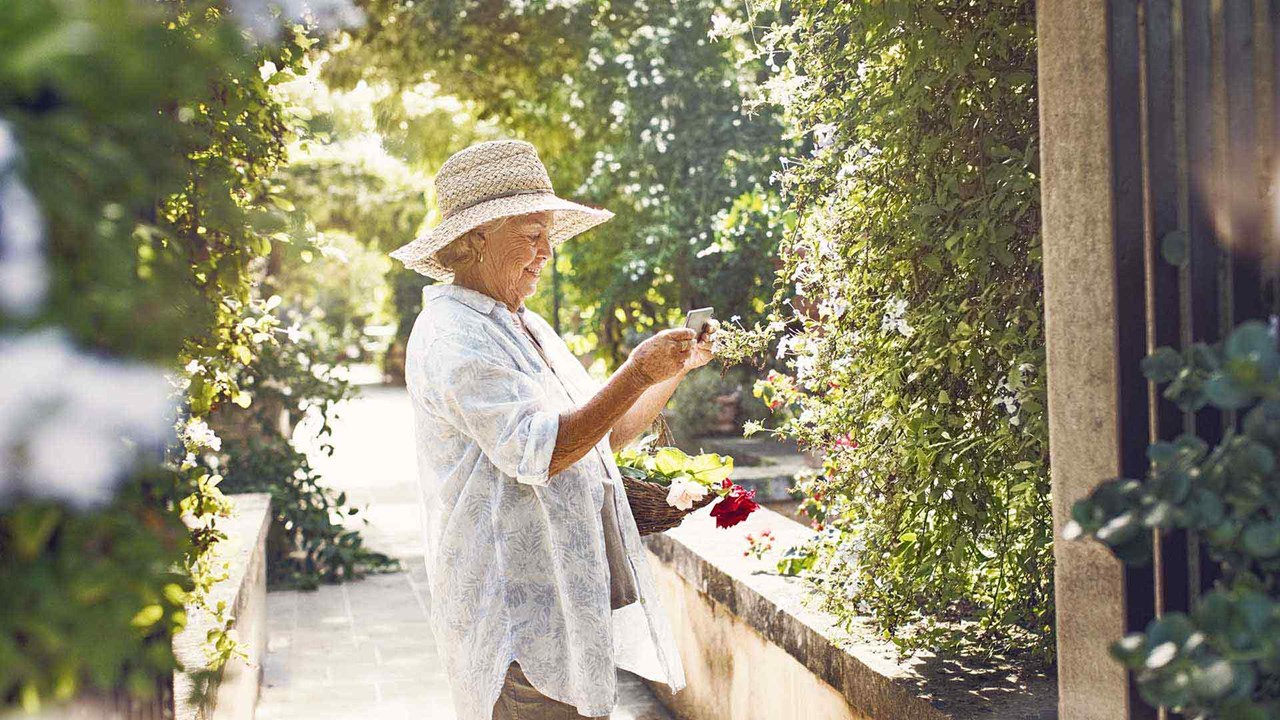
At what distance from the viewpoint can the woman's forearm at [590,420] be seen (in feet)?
8.57

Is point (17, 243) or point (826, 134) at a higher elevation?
point (826, 134)

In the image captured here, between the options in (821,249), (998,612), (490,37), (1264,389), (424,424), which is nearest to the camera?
(1264,389)

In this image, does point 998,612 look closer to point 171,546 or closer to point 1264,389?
point 1264,389

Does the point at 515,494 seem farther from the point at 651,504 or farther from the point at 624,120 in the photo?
the point at 624,120

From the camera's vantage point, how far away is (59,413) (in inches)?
32.4

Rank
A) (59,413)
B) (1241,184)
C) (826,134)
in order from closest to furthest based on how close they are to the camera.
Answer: (59,413) → (1241,184) → (826,134)

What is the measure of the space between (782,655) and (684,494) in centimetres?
89

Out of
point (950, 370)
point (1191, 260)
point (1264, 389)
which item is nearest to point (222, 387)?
point (950, 370)

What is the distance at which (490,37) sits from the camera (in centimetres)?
990

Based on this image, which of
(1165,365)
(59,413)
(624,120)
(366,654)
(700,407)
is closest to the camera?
(59,413)

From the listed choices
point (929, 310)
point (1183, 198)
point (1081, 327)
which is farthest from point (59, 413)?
point (929, 310)

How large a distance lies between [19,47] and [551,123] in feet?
31.5

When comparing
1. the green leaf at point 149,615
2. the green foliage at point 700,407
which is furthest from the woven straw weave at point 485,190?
the green foliage at point 700,407

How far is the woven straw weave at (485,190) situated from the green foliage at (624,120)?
6003 millimetres
